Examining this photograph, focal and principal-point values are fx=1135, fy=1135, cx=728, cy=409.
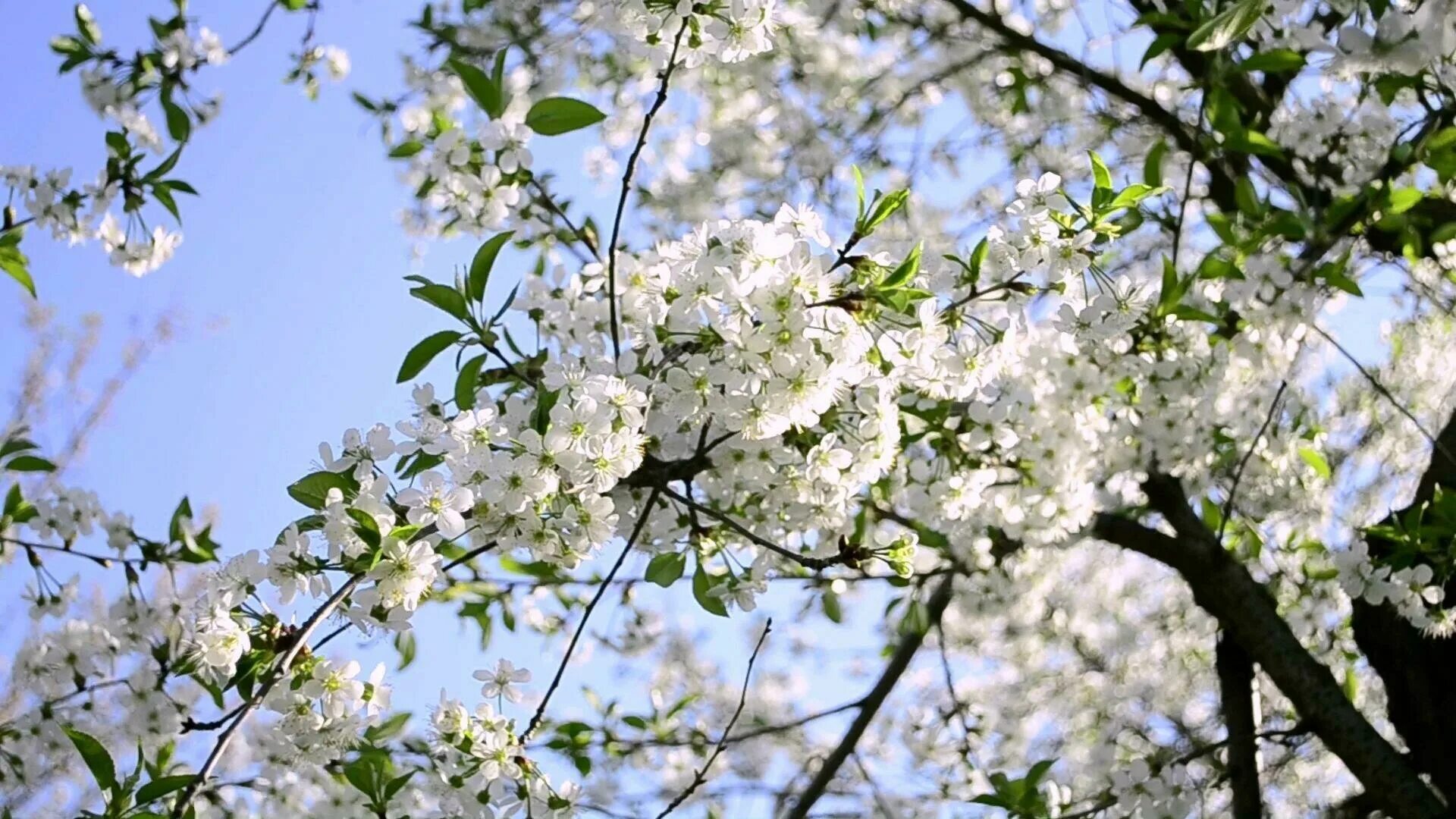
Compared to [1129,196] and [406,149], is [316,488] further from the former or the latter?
[1129,196]

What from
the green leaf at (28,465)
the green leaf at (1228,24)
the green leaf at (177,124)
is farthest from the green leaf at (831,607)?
the green leaf at (177,124)

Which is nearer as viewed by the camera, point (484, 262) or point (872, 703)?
point (484, 262)

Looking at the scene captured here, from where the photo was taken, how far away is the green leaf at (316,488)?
1.19 metres

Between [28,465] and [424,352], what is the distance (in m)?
1.22

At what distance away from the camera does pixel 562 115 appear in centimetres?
137

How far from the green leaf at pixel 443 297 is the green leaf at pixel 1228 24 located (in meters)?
0.86

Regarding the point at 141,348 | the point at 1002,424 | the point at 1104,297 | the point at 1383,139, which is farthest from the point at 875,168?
the point at 141,348

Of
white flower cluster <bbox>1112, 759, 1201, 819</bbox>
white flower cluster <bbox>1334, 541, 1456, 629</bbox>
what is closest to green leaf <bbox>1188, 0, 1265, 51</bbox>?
white flower cluster <bbox>1334, 541, 1456, 629</bbox>

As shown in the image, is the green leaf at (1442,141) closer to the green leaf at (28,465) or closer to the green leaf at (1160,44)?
the green leaf at (1160,44)

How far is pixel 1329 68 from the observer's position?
4.07 feet

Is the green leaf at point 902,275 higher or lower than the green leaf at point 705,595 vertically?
higher

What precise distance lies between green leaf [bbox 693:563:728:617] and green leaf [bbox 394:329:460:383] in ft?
1.51

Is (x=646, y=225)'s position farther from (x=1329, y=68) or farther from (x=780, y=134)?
(x=1329, y=68)

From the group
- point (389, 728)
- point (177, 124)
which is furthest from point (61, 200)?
point (389, 728)
